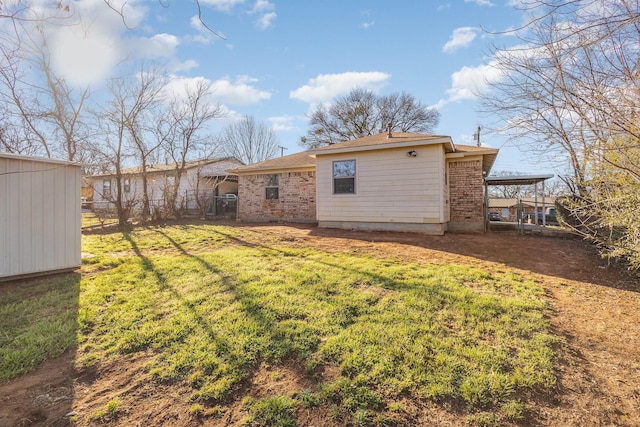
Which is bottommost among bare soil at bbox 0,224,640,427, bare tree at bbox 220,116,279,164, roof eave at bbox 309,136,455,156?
bare soil at bbox 0,224,640,427

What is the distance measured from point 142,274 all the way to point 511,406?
5288 mm

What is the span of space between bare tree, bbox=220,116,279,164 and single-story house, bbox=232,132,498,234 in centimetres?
2349

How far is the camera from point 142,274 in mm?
5086

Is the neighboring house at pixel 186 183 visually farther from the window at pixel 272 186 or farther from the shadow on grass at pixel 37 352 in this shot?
the shadow on grass at pixel 37 352

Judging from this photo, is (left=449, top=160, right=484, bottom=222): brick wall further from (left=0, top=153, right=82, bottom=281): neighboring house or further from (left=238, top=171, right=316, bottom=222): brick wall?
(left=0, top=153, right=82, bottom=281): neighboring house

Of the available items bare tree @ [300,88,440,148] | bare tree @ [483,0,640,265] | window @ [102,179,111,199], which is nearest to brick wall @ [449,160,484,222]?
bare tree @ [483,0,640,265]

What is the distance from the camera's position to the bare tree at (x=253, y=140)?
32531 mm

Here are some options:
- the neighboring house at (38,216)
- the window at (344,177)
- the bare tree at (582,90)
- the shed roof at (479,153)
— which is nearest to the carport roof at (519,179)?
the shed roof at (479,153)

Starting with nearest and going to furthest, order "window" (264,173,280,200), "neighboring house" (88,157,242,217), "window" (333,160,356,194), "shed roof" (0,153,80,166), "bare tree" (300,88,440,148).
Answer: "shed roof" (0,153,80,166) < "window" (333,160,356,194) < "window" (264,173,280,200) < "neighboring house" (88,157,242,217) < "bare tree" (300,88,440,148)

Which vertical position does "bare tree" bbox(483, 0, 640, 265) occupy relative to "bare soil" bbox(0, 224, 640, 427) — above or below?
above

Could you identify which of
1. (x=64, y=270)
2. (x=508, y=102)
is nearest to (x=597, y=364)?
(x=508, y=102)

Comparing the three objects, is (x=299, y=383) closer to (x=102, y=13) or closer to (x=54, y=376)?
(x=54, y=376)

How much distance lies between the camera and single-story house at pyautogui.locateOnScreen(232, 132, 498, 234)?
9.05 m

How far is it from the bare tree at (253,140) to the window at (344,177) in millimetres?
23448
